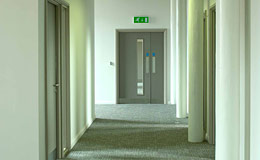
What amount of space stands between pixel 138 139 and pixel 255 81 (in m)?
4.15

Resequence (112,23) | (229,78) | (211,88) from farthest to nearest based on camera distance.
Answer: (112,23) < (211,88) < (229,78)

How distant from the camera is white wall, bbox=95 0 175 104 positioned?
1394cm

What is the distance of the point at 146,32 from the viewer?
562 inches

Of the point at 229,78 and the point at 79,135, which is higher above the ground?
the point at 229,78

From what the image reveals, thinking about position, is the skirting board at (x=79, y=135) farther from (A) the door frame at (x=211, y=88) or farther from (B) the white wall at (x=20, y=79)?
(A) the door frame at (x=211, y=88)

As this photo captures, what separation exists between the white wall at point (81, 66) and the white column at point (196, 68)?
229 cm

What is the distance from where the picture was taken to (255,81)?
4.29 metres

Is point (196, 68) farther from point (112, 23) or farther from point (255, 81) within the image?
point (112, 23)

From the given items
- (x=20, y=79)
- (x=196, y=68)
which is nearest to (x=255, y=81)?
(x=20, y=79)

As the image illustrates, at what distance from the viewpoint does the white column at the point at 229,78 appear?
15.1 ft

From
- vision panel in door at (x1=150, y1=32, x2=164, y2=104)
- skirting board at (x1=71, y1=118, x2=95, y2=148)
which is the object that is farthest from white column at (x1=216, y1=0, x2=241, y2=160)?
vision panel in door at (x1=150, y1=32, x2=164, y2=104)

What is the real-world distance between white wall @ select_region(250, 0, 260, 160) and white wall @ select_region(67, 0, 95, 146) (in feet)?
12.0

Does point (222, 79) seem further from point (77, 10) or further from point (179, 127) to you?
point (179, 127)

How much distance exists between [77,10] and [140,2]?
645cm
